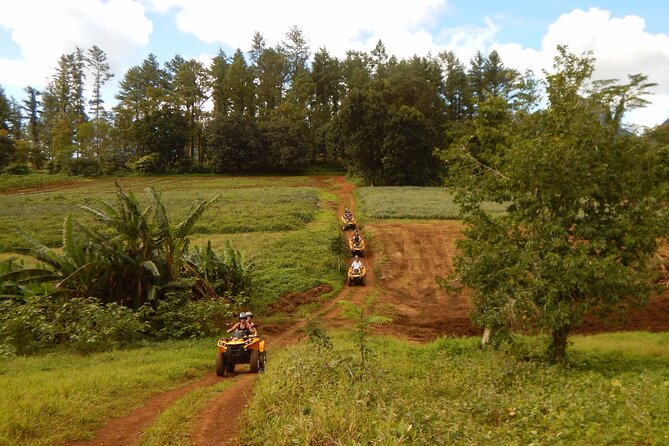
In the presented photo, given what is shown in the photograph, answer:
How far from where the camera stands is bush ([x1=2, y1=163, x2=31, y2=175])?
63991mm

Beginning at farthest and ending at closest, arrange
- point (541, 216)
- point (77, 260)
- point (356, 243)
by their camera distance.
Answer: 1. point (356, 243)
2. point (77, 260)
3. point (541, 216)

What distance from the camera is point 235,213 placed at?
37500 mm

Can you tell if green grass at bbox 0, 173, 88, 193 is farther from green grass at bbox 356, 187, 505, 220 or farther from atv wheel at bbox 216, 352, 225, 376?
atv wheel at bbox 216, 352, 225, 376

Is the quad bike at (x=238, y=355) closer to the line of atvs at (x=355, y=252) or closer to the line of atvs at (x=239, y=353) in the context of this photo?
the line of atvs at (x=239, y=353)

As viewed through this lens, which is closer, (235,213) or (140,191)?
(235,213)

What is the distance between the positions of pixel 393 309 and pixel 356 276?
391 cm

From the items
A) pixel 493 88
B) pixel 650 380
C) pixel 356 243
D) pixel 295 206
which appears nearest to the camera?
pixel 650 380

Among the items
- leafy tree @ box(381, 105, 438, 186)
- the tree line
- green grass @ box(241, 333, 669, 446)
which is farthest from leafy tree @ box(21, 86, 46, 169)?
green grass @ box(241, 333, 669, 446)

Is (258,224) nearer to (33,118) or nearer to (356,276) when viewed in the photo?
(356,276)

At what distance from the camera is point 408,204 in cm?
4069

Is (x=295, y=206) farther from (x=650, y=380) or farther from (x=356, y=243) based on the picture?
(x=650, y=380)

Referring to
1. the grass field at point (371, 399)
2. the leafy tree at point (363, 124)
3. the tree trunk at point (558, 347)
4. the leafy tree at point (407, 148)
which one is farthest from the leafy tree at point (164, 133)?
the tree trunk at point (558, 347)

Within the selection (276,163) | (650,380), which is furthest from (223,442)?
(276,163)

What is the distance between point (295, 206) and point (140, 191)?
76.4 ft
